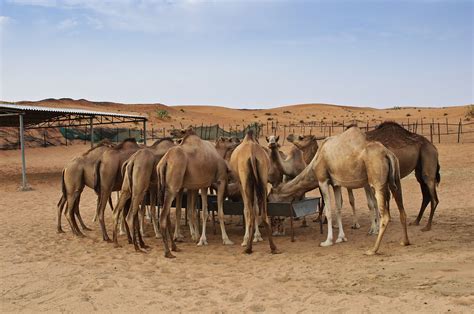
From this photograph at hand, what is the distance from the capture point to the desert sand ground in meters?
5.91

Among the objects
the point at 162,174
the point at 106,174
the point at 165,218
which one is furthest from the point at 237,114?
the point at 165,218

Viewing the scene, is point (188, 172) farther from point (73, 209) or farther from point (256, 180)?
point (73, 209)

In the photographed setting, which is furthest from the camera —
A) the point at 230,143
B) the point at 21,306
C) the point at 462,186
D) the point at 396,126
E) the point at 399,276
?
the point at 462,186

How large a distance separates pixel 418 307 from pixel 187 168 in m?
5.04

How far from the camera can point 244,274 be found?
743cm

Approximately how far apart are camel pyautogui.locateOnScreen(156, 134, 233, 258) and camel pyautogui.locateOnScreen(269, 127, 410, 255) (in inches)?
52.1

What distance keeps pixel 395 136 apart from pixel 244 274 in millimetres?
4942

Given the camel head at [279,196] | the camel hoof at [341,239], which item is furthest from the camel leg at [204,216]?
the camel hoof at [341,239]

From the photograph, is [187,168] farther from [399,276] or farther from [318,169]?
[399,276]

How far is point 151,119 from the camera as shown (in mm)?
61375

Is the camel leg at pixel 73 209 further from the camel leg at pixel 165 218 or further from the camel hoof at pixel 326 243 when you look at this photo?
the camel hoof at pixel 326 243

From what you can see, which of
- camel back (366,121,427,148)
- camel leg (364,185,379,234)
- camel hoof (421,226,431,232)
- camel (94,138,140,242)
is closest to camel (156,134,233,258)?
camel (94,138,140,242)

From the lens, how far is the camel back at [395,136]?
10.3 metres

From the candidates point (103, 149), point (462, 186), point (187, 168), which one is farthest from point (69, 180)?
point (462, 186)
